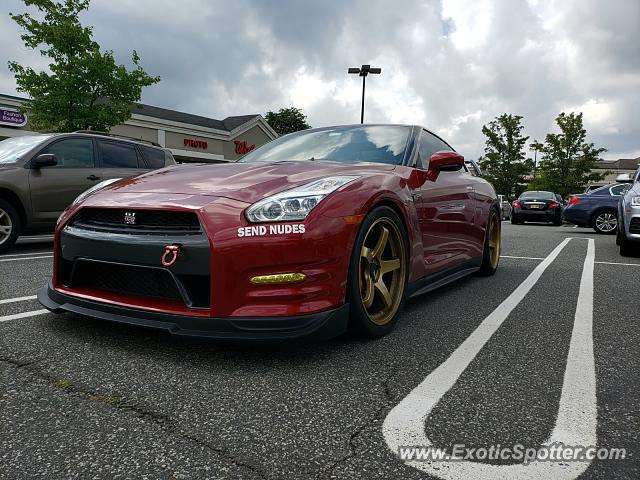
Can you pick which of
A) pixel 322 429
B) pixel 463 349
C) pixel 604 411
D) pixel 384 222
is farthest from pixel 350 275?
pixel 604 411

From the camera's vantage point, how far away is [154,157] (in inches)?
321

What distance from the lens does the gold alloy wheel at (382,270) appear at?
2793 millimetres

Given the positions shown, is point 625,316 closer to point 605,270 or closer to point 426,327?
point 426,327

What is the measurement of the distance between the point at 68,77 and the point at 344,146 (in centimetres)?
1625

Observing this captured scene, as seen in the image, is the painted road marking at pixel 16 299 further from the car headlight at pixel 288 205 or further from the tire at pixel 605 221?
the tire at pixel 605 221

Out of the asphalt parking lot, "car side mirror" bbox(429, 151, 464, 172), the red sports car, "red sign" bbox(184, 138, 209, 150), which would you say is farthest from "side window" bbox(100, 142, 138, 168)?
"red sign" bbox(184, 138, 209, 150)

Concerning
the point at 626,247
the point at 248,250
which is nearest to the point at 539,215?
the point at 626,247

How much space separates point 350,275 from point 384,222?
19.4 inches

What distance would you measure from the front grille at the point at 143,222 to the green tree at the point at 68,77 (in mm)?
16549

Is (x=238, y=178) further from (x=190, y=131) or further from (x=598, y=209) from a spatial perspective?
(x=190, y=131)

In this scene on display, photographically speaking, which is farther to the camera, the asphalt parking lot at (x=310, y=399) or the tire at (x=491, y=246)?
the tire at (x=491, y=246)

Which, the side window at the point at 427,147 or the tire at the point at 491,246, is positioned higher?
the side window at the point at 427,147

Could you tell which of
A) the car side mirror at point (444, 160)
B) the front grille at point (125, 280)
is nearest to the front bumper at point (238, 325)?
the front grille at point (125, 280)

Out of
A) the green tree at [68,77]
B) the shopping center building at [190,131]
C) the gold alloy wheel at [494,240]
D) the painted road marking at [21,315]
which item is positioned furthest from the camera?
the shopping center building at [190,131]
